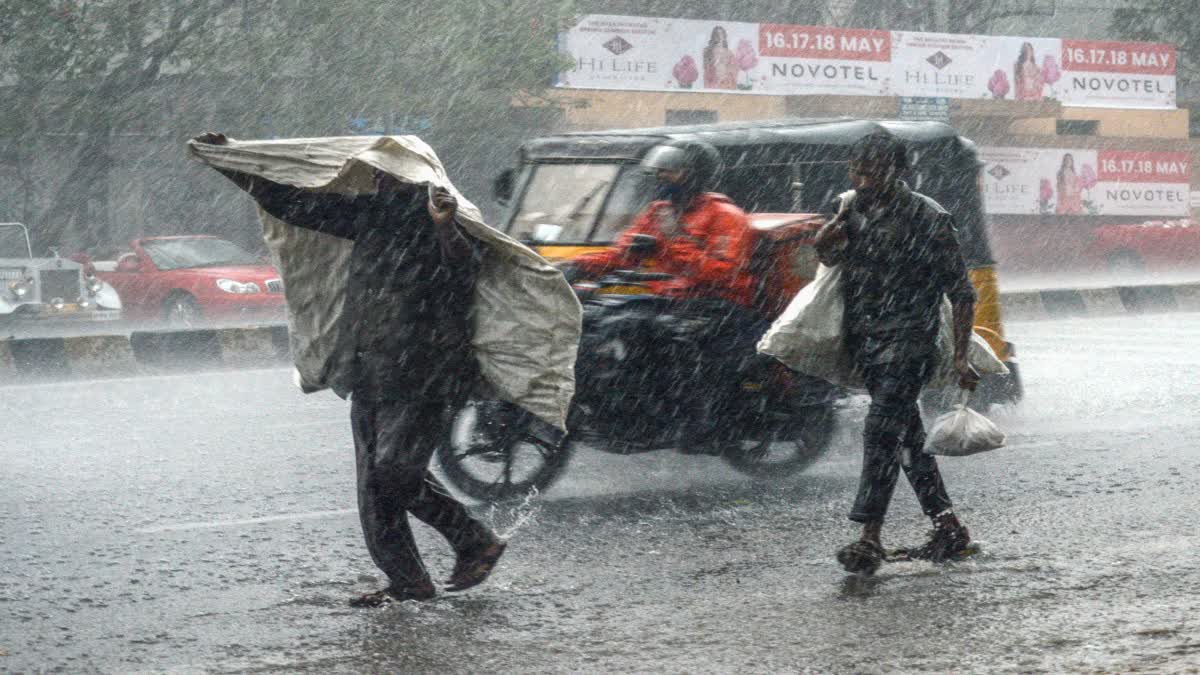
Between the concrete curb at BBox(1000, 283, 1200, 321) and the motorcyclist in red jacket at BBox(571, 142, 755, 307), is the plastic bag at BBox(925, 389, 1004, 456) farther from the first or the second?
the concrete curb at BBox(1000, 283, 1200, 321)

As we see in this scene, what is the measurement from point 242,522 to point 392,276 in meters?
2.45

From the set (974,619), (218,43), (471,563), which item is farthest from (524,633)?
(218,43)

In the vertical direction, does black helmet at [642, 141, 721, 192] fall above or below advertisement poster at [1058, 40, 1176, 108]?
above

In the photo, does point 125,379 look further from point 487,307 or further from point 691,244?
point 487,307

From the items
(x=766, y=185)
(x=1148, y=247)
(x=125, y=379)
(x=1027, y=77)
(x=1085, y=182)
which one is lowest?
(x=1148, y=247)

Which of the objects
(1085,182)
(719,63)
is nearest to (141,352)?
(719,63)

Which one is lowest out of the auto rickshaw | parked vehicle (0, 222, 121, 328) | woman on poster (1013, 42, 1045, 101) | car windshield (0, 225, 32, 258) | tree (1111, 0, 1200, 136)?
tree (1111, 0, 1200, 136)

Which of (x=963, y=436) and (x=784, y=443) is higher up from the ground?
(x=963, y=436)

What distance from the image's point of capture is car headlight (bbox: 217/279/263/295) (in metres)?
20.3

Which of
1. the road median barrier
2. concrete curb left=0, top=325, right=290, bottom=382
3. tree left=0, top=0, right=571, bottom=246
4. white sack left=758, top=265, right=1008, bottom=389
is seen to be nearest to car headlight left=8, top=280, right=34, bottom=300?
the road median barrier

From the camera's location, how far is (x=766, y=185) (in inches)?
368

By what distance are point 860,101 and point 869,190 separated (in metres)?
27.2

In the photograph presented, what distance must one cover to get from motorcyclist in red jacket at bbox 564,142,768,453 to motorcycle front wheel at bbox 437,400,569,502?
705 millimetres

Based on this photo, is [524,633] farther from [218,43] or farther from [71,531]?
[218,43]
